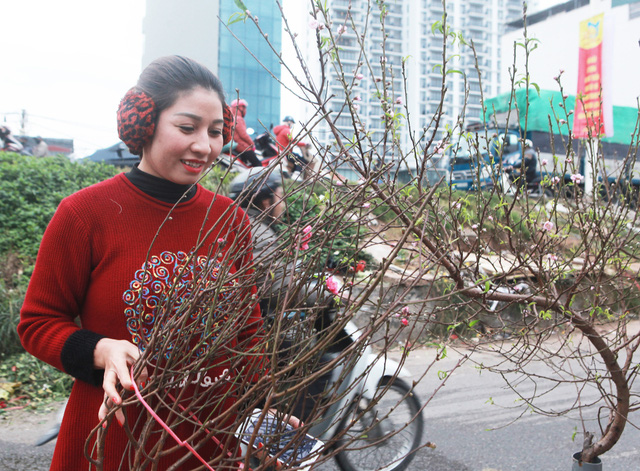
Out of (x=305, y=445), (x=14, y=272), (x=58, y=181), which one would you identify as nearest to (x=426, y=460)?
(x=305, y=445)

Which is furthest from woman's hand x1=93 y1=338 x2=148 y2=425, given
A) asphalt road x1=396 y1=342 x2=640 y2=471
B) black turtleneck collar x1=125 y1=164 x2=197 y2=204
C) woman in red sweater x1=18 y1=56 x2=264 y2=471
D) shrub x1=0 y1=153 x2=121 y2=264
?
shrub x1=0 y1=153 x2=121 y2=264

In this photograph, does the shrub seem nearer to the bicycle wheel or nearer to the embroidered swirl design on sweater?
the bicycle wheel

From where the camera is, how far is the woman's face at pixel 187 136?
4.87ft

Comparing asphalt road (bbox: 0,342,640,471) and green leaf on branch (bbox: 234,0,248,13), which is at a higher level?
green leaf on branch (bbox: 234,0,248,13)

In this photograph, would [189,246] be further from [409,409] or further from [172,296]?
[409,409]

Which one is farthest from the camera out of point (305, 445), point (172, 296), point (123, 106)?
point (123, 106)

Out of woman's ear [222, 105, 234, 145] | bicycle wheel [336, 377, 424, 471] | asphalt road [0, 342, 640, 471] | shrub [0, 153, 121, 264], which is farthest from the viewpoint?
shrub [0, 153, 121, 264]

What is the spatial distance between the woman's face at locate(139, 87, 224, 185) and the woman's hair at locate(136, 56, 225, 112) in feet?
0.06

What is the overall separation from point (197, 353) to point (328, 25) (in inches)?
40.0

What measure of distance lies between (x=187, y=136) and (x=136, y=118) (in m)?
0.14

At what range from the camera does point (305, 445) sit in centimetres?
126

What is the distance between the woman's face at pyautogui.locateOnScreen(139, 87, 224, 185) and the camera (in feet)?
4.87

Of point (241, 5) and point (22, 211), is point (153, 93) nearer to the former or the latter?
point (241, 5)

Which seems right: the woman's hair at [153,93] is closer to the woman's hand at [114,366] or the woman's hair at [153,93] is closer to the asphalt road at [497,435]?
the woman's hand at [114,366]
